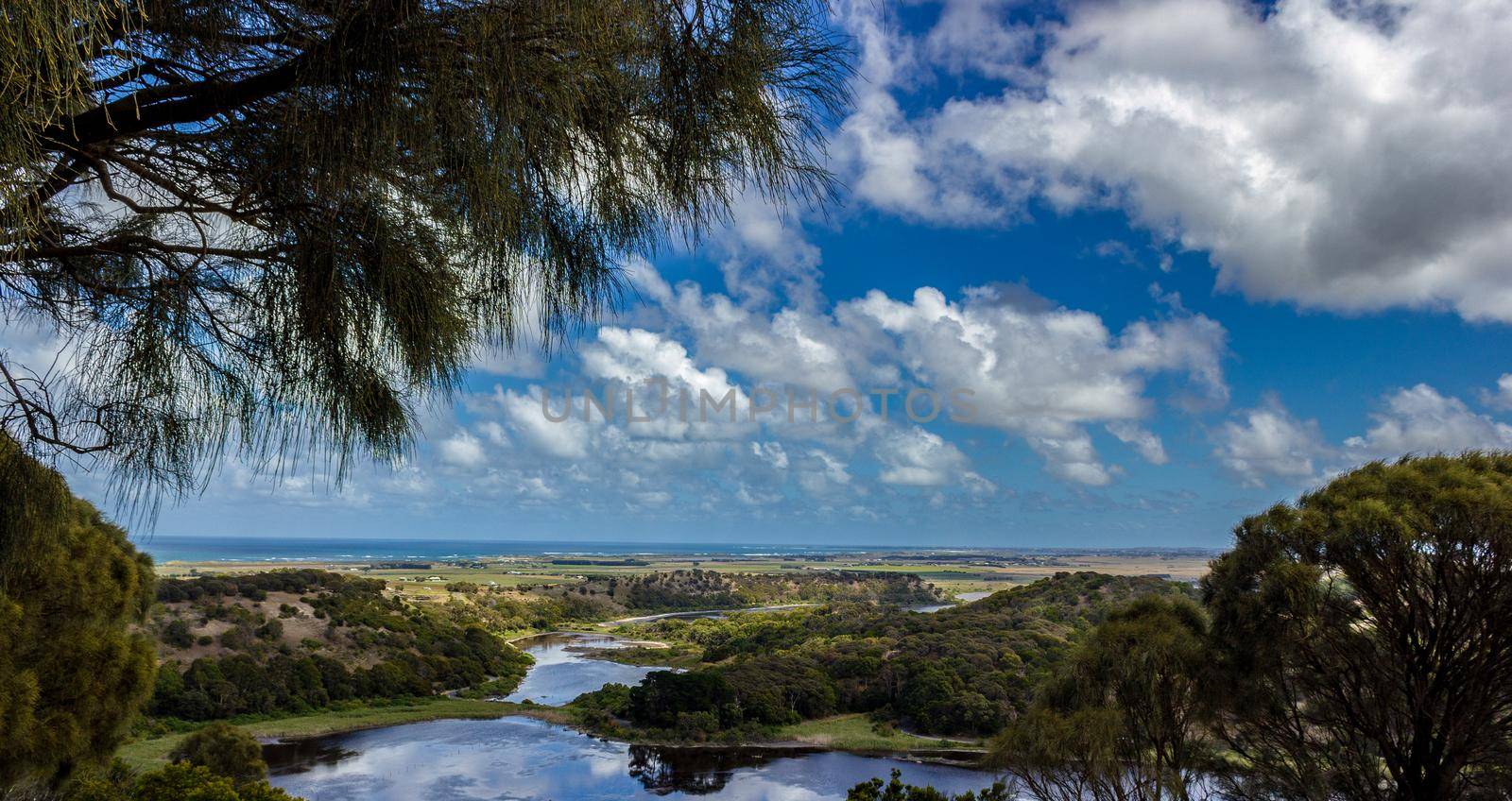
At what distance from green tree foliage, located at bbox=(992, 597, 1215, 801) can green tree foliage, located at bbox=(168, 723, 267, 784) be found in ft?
50.6

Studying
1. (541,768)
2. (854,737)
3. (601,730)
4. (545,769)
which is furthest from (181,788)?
(854,737)

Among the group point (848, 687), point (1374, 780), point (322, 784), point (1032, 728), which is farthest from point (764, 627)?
point (1374, 780)

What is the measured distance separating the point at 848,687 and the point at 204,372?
117 feet

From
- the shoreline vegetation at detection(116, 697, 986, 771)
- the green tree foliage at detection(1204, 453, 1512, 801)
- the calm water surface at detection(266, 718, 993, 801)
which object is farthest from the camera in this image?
the shoreline vegetation at detection(116, 697, 986, 771)

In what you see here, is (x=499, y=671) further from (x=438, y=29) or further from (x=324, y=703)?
(x=438, y=29)

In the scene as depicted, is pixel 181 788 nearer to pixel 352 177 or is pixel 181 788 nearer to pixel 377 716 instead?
pixel 352 177

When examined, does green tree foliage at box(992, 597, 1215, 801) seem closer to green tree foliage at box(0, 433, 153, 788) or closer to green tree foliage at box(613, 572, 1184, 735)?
green tree foliage at box(0, 433, 153, 788)

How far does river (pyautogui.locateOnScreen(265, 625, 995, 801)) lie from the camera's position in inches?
987

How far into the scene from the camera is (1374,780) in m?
6.29

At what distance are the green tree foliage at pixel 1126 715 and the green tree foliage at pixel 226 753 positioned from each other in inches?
608

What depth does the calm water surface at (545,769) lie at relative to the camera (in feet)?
82.1

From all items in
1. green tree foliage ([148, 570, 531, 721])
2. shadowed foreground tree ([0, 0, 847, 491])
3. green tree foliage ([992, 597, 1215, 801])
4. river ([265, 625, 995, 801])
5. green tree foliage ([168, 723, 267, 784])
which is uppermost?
shadowed foreground tree ([0, 0, 847, 491])

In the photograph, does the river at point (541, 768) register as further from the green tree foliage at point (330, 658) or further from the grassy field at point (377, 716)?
the green tree foliage at point (330, 658)

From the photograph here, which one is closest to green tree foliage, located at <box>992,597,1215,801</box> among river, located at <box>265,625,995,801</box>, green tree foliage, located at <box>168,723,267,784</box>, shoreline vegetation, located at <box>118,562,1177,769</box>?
green tree foliage, located at <box>168,723,267,784</box>
